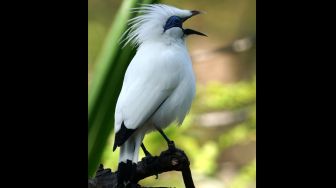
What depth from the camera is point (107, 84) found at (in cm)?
186

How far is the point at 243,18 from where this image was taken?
87.6 inches

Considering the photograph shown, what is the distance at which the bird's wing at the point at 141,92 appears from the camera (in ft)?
5.83

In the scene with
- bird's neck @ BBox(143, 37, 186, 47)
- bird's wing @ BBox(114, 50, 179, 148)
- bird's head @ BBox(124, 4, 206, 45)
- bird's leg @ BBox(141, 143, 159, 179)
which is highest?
bird's head @ BBox(124, 4, 206, 45)

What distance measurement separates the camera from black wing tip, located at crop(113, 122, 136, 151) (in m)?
1.74

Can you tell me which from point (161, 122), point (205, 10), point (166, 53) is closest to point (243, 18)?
point (205, 10)

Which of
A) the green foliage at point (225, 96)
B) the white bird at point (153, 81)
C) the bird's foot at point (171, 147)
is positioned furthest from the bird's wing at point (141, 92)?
the green foliage at point (225, 96)

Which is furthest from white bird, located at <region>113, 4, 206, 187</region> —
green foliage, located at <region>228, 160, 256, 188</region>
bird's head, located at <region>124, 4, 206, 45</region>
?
green foliage, located at <region>228, 160, 256, 188</region>

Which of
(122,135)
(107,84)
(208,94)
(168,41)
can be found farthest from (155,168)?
(208,94)

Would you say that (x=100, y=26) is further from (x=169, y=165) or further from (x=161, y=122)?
(x=169, y=165)

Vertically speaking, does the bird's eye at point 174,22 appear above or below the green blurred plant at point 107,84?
above

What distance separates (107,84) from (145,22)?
22cm

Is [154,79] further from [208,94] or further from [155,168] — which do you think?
[208,94]

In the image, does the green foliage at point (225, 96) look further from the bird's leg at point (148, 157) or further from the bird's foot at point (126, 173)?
the bird's foot at point (126, 173)

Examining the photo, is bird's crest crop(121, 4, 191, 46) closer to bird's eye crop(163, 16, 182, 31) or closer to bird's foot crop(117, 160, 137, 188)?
bird's eye crop(163, 16, 182, 31)
